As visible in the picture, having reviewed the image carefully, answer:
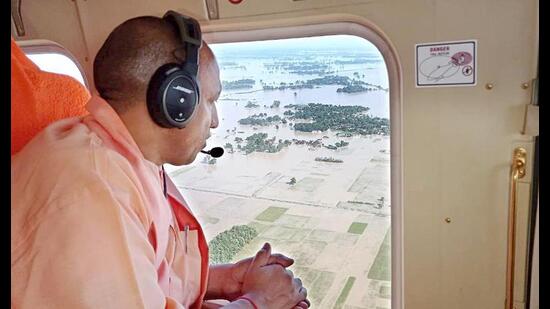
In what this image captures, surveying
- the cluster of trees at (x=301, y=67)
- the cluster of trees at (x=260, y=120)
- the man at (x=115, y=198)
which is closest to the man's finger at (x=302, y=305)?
the man at (x=115, y=198)

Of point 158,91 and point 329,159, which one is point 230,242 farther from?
point 158,91

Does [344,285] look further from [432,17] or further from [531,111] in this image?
[432,17]

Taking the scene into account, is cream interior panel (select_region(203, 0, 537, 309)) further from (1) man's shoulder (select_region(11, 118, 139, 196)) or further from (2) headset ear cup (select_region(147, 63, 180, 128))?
(1) man's shoulder (select_region(11, 118, 139, 196))

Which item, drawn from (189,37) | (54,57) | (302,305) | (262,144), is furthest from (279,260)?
(54,57)

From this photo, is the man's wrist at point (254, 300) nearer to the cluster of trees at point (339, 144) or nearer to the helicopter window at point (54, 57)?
the cluster of trees at point (339, 144)

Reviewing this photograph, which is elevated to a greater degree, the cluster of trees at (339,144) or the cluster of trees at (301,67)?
the cluster of trees at (301,67)

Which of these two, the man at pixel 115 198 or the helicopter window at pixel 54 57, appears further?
the helicopter window at pixel 54 57

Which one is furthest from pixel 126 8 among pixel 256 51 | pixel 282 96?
pixel 282 96

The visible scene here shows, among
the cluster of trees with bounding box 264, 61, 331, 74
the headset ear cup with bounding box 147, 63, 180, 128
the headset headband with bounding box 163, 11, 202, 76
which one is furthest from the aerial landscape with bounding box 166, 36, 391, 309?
the headset ear cup with bounding box 147, 63, 180, 128
